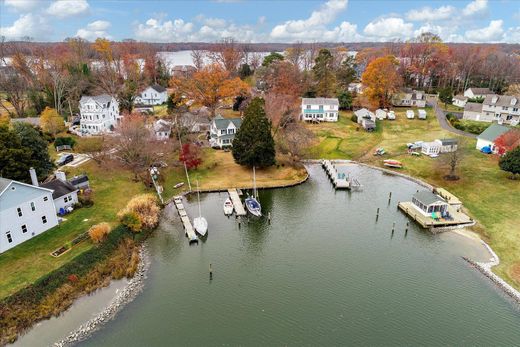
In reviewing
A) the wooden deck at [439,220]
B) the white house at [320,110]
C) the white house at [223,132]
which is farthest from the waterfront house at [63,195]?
the white house at [320,110]

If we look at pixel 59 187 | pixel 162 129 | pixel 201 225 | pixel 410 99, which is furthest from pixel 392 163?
pixel 59 187

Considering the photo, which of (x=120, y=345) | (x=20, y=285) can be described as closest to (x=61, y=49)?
(x=20, y=285)

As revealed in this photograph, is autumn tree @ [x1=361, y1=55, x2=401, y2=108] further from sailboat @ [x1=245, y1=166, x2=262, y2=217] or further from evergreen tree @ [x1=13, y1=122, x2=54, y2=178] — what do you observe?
Answer: evergreen tree @ [x1=13, y1=122, x2=54, y2=178]

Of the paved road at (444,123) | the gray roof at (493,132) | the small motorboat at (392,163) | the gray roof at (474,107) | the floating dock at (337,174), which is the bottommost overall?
the floating dock at (337,174)

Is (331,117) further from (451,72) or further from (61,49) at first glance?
(61,49)

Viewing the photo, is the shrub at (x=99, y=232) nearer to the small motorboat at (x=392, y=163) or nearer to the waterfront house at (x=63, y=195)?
the waterfront house at (x=63, y=195)

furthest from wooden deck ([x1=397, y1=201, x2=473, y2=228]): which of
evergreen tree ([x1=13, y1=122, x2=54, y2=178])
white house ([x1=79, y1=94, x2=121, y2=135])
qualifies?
white house ([x1=79, y1=94, x2=121, y2=135])
